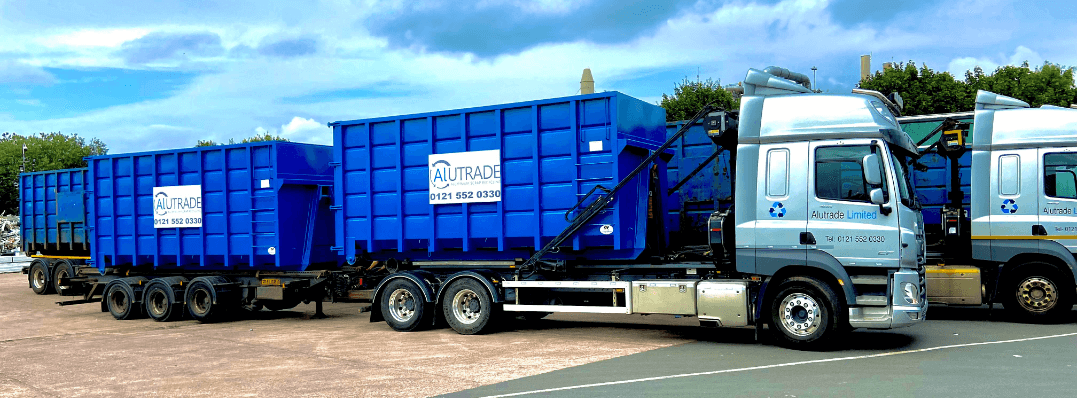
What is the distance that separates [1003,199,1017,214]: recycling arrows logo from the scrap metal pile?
185ft

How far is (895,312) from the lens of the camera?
9445 millimetres

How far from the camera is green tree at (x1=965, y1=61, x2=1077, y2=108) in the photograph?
32219 millimetres

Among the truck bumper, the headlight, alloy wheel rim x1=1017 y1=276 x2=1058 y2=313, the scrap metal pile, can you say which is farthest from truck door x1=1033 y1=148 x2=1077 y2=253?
the scrap metal pile

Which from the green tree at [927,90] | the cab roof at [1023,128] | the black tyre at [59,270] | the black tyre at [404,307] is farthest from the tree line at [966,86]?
the black tyre at [59,270]

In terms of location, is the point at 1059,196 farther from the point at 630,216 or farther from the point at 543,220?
the point at 543,220

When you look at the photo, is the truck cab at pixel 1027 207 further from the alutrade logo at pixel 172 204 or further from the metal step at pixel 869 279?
the alutrade logo at pixel 172 204

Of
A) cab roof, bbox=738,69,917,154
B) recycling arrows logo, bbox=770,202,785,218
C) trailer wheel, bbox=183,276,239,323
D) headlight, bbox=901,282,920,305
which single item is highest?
cab roof, bbox=738,69,917,154

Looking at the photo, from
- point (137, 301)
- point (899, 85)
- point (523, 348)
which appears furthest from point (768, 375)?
point (899, 85)

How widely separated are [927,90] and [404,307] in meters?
26.1

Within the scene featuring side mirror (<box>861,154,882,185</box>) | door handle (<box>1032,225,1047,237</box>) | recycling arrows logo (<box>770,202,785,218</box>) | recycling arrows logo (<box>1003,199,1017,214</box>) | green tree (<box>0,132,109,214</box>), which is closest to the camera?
side mirror (<box>861,154,882,185</box>)

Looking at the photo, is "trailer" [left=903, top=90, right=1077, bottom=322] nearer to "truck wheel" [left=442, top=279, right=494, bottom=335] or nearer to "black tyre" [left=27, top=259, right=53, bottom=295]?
"truck wheel" [left=442, top=279, right=494, bottom=335]

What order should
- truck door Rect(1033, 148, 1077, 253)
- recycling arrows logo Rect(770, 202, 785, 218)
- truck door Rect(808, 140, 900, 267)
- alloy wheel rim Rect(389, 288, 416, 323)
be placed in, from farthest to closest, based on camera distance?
alloy wheel rim Rect(389, 288, 416, 323)
truck door Rect(1033, 148, 1077, 253)
recycling arrows logo Rect(770, 202, 785, 218)
truck door Rect(808, 140, 900, 267)

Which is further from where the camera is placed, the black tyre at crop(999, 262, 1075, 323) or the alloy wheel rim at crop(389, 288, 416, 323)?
the alloy wheel rim at crop(389, 288, 416, 323)

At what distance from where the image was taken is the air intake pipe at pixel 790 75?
453 inches
